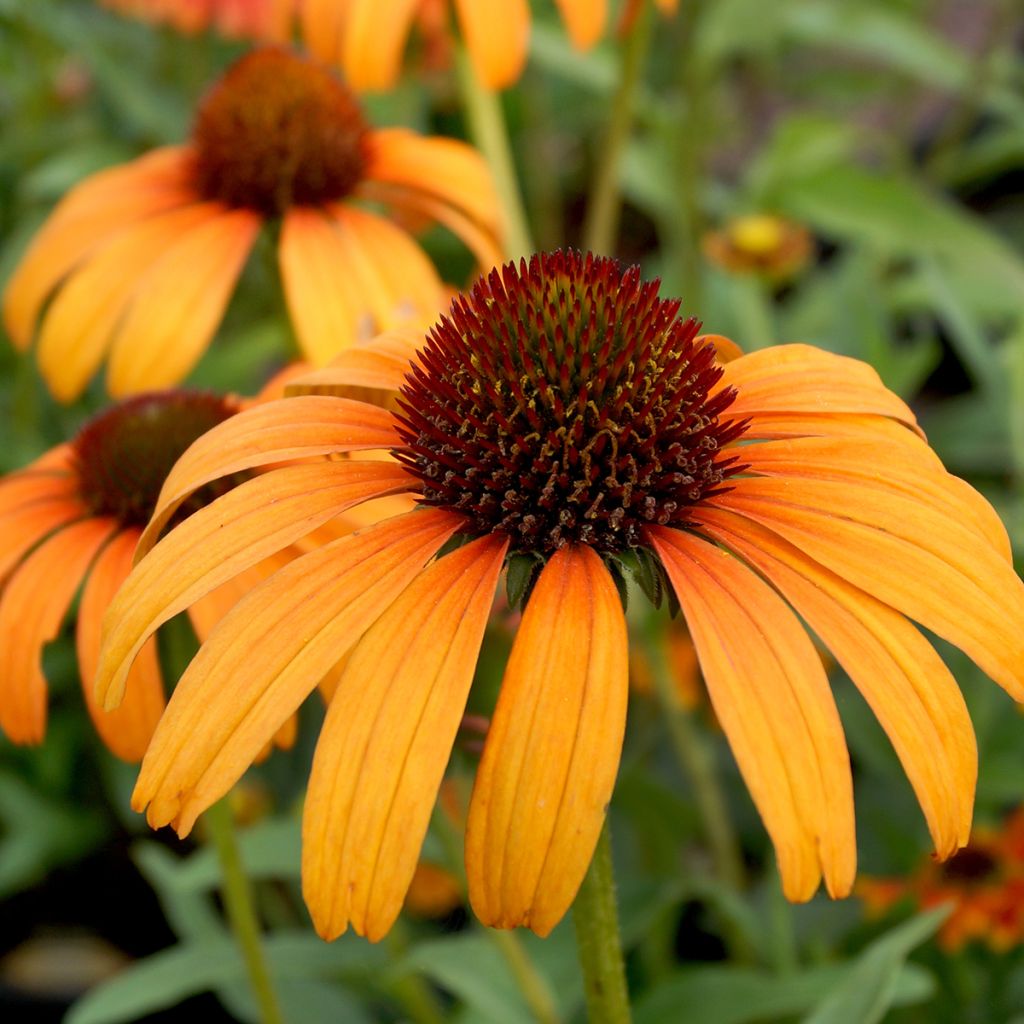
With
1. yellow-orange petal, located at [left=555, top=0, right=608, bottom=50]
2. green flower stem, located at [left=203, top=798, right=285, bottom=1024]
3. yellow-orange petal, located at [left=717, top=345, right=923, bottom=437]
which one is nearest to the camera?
yellow-orange petal, located at [left=717, top=345, right=923, bottom=437]

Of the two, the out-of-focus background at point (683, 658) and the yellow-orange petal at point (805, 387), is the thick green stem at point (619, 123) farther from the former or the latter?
the yellow-orange petal at point (805, 387)

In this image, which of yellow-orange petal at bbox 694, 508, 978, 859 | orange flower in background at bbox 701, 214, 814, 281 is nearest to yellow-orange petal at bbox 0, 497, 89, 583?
yellow-orange petal at bbox 694, 508, 978, 859

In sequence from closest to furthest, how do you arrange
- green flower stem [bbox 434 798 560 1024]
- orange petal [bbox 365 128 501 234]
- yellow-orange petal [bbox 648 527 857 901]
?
1. yellow-orange petal [bbox 648 527 857 901]
2. green flower stem [bbox 434 798 560 1024]
3. orange petal [bbox 365 128 501 234]

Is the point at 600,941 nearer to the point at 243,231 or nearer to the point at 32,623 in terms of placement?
the point at 32,623

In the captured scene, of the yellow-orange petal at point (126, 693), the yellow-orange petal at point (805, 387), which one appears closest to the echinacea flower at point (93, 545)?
the yellow-orange petal at point (126, 693)

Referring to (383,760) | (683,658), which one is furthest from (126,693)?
(683,658)

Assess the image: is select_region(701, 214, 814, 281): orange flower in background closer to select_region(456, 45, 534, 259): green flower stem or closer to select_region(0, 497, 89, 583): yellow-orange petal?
select_region(456, 45, 534, 259): green flower stem
